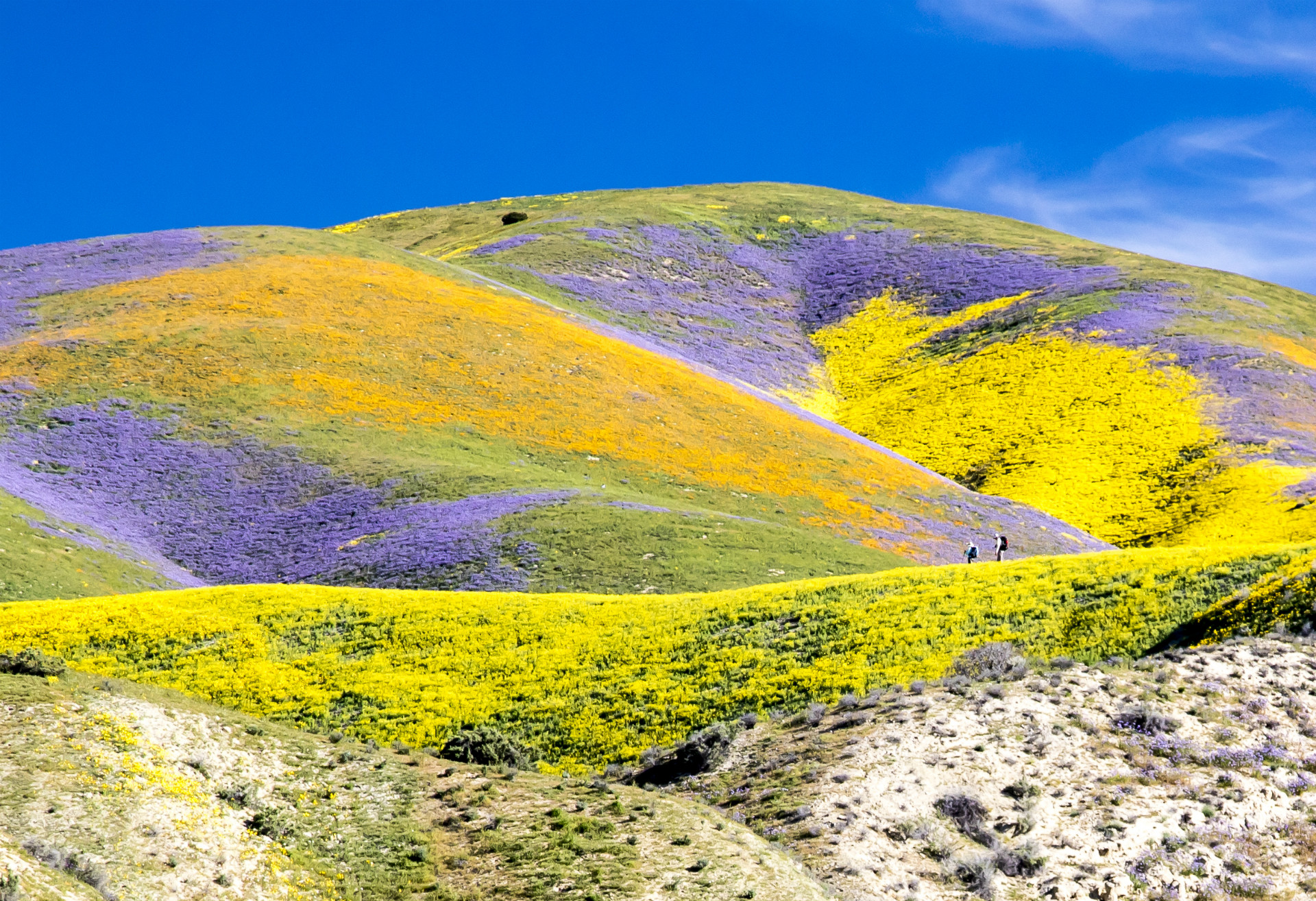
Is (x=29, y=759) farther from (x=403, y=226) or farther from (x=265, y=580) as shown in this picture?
(x=403, y=226)

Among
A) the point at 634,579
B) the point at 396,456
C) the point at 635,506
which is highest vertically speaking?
the point at 396,456

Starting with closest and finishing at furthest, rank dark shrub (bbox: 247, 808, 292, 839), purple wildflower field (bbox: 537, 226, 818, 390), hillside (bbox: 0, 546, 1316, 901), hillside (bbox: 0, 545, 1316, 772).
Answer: hillside (bbox: 0, 546, 1316, 901), dark shrub (bbox: 247, 808, 292, 839), hillside (bbox: 0, 545, 1316, 772), purple wildflower field (bbox: 537, 226, 818, 390)

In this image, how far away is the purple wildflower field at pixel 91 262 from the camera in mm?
76000

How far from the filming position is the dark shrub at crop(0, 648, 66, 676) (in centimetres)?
2092

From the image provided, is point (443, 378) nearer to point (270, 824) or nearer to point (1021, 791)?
point (270, 824)

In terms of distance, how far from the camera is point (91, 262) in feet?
273

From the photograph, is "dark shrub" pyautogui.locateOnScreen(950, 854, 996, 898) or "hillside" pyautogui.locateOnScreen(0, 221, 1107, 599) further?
"hillside" pyautogui.locateOnScreen(0, 221, 1107, 599)

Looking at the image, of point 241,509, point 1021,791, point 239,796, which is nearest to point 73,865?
point 239,796

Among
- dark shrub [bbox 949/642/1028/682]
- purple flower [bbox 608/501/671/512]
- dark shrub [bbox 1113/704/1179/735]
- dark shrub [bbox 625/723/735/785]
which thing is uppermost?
purple flower [bbox 608/501/671/512]

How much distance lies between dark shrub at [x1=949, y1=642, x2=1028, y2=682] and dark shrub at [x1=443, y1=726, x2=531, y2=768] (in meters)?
8.72

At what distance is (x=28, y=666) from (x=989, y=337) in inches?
3533

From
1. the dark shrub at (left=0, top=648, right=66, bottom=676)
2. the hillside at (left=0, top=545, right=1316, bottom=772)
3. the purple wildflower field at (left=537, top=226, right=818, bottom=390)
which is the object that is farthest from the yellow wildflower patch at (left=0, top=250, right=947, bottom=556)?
the dark shrub at (left=0, top=648, right=66, bottom=676)

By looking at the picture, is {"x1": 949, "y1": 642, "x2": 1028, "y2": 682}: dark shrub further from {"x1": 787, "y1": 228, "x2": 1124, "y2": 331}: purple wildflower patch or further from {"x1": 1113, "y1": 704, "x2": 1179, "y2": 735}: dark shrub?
{"x1": 787, "y1": 228, "x2": 1124, "y2": 331}: purple wildflower patch

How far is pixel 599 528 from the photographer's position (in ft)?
156
